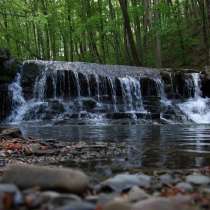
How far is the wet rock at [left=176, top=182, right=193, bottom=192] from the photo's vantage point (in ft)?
14.7

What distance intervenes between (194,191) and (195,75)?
67.6 ft

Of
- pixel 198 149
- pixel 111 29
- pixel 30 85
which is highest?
pixel 111 29

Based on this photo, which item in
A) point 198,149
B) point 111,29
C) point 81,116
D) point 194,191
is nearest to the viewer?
point 194,191

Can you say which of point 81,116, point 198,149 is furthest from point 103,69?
point 198,149

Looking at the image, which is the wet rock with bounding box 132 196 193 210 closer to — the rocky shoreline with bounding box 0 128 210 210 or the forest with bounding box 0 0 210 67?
the rocky shoreline with bounding box 0 128 210 210

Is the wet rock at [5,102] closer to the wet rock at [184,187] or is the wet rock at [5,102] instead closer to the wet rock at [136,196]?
the wet rock at [184,187]

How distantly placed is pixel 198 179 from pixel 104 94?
687 inches

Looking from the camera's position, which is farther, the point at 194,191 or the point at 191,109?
the point at 191,109

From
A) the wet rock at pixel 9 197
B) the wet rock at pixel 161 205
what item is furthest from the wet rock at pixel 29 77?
the wet rock at pixel 161 205

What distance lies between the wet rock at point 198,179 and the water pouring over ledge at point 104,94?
14061 millimetres

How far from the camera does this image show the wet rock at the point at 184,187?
448 cm

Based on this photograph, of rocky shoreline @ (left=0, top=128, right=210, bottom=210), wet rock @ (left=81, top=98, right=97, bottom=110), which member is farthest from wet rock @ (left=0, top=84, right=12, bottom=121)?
rocky shoreline @ (left=0, top=128, right=210, bottom=210)

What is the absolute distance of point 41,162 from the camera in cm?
728

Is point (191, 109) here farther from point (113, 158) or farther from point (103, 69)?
point (113, 158)
